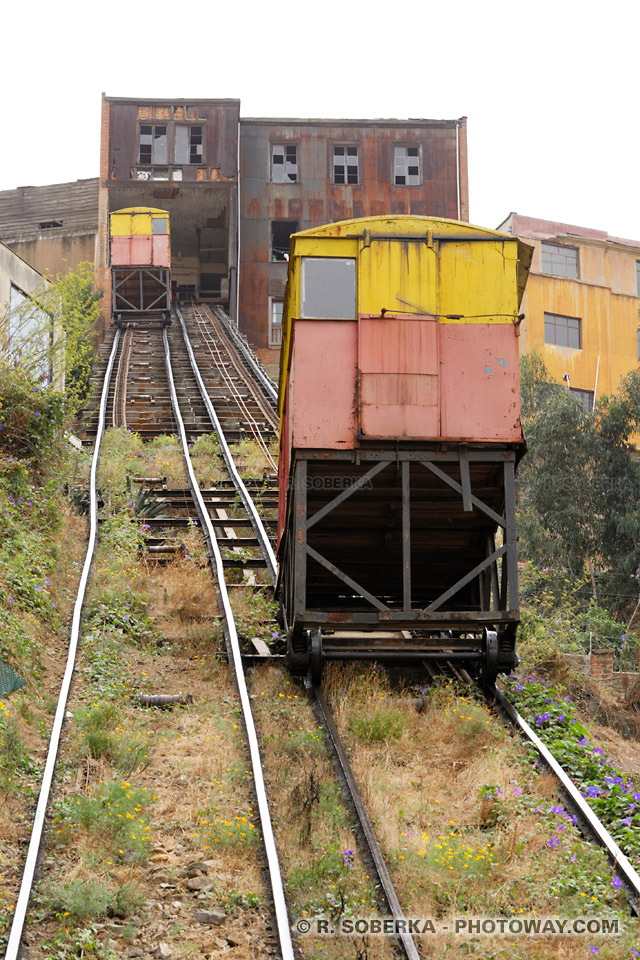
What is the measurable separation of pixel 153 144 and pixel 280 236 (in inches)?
243

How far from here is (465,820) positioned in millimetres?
7090

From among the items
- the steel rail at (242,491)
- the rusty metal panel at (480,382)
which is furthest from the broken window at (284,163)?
the rusty metal panel at (480,382)

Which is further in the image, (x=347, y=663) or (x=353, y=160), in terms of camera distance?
(x=353, y=160)

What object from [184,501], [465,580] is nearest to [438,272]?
[465,580]

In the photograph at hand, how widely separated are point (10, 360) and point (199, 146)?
91.4ft

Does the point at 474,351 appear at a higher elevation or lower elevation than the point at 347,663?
higher

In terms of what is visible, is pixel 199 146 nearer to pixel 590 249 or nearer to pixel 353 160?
pixel 353 160

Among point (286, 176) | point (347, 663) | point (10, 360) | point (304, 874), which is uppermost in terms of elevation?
point (286, 176)

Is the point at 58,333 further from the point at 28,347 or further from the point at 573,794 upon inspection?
the point at 573,794

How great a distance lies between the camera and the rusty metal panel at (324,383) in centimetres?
941

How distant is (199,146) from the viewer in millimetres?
40094

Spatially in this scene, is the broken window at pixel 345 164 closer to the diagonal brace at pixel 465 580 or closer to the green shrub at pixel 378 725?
the diagonal brace at pixel 465 580

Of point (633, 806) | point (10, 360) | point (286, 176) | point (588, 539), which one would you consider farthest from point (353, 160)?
point (633, 806)

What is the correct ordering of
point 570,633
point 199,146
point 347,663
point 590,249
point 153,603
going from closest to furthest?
point 347,663, point 153,603, point 570,633, point 590,249, point 199,146
